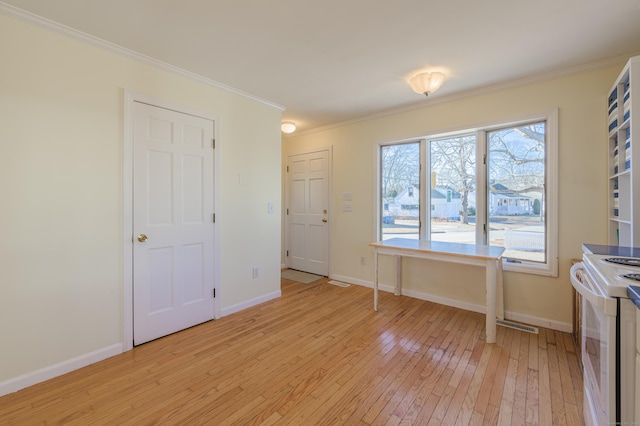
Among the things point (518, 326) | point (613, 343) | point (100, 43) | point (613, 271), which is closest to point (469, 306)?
point (518, 326)

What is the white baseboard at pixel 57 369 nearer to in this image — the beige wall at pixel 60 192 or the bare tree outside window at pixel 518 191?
the beige wall at pixel 60 192

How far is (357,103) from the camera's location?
344 centimetres

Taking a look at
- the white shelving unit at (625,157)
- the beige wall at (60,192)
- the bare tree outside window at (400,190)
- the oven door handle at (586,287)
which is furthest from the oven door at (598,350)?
the beige wall at (60,192)

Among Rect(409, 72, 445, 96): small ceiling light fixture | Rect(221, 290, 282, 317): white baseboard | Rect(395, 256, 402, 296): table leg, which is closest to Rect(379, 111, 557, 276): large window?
Rect(395, 256, 402, 296): table leg

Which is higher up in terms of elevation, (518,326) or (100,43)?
(100,43)

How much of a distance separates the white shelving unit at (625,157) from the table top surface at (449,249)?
0.84 meters

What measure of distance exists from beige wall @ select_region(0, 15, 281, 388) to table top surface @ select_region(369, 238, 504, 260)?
2.65 meters

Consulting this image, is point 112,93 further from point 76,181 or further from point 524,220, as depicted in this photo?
point 524,220

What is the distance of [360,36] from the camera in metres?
2.04

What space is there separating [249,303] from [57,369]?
1.67 meters

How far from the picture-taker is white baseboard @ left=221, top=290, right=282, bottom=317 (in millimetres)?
3016

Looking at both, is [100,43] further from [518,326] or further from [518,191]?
[518,326]

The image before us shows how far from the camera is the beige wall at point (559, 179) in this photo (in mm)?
2451

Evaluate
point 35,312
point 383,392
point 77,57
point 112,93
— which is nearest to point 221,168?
point 112,93
